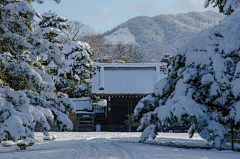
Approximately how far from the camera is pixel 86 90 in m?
25.1

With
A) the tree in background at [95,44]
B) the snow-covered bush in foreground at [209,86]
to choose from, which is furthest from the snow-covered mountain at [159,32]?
the snow-covered bush in foreground at [209,86]

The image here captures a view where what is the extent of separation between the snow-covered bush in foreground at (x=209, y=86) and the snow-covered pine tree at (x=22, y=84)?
146 inches

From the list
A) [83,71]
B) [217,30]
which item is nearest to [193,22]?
[83,71]

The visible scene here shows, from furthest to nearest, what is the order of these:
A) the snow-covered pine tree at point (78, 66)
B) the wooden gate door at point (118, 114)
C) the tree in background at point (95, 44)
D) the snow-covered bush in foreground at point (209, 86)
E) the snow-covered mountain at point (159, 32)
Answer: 1. the snow-covered mountain at point (159, 32)
2. the tree in background at point (95, 44)
3. the snow-covered pine tree at point (78, 66)
4. the wooden gate door at point (118, 114)
5. the snow-covered bush in foreground at point (209, 86)

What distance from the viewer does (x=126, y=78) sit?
22531mm

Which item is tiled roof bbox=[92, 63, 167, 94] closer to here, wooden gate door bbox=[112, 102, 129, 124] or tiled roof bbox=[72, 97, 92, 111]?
wooden gate door bbox=[112, 102, 129, 124]

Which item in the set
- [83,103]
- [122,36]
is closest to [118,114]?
[83,103]

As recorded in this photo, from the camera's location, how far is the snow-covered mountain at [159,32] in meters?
117

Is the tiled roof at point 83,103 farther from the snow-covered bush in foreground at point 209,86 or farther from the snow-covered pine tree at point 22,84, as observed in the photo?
the snow-covered bush in foreground at point 209,86

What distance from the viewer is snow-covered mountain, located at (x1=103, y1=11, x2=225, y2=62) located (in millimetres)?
116762

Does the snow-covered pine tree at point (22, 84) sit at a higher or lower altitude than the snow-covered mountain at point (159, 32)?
lower

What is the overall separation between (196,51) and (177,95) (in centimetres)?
181

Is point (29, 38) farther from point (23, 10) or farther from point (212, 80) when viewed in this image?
point (212, 80)

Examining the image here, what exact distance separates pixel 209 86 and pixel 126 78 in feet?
48.3
